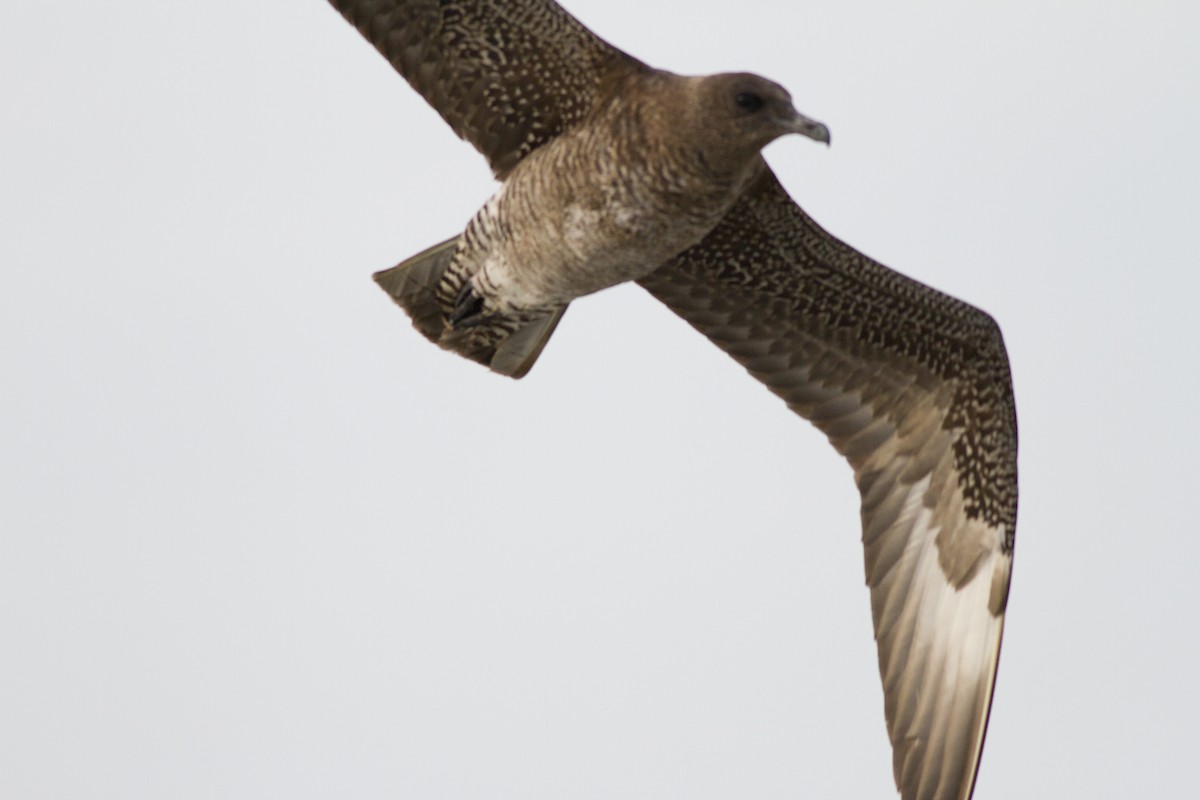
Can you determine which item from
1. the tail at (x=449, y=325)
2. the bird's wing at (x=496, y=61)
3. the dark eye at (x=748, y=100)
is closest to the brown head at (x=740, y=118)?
the dark eye at (x=748, y=100)

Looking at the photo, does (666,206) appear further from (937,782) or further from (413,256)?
(937,782)

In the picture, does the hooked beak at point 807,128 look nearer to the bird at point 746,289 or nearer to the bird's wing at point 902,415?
the bird at point 746,289

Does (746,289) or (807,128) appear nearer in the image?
(807,128)

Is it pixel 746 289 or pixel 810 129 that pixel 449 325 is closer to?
pixel 746 289

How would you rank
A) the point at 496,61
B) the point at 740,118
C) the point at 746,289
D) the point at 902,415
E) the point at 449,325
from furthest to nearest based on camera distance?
the point at 902,415
the point at 746,289
the point at 449,325
the point at 496,61
the point at 740,118

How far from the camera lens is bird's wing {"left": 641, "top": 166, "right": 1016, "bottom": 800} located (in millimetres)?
9172

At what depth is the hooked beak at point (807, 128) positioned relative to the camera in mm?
7770

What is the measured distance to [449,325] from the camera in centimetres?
908

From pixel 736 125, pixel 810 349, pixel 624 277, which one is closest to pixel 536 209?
pixel 624 277

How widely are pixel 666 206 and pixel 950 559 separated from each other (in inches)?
111

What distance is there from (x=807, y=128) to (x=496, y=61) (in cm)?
→ 161

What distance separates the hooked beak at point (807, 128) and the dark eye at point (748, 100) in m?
0.14

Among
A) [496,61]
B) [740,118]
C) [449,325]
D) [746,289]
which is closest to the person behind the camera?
[740,118]

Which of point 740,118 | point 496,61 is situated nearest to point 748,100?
point 740,118
